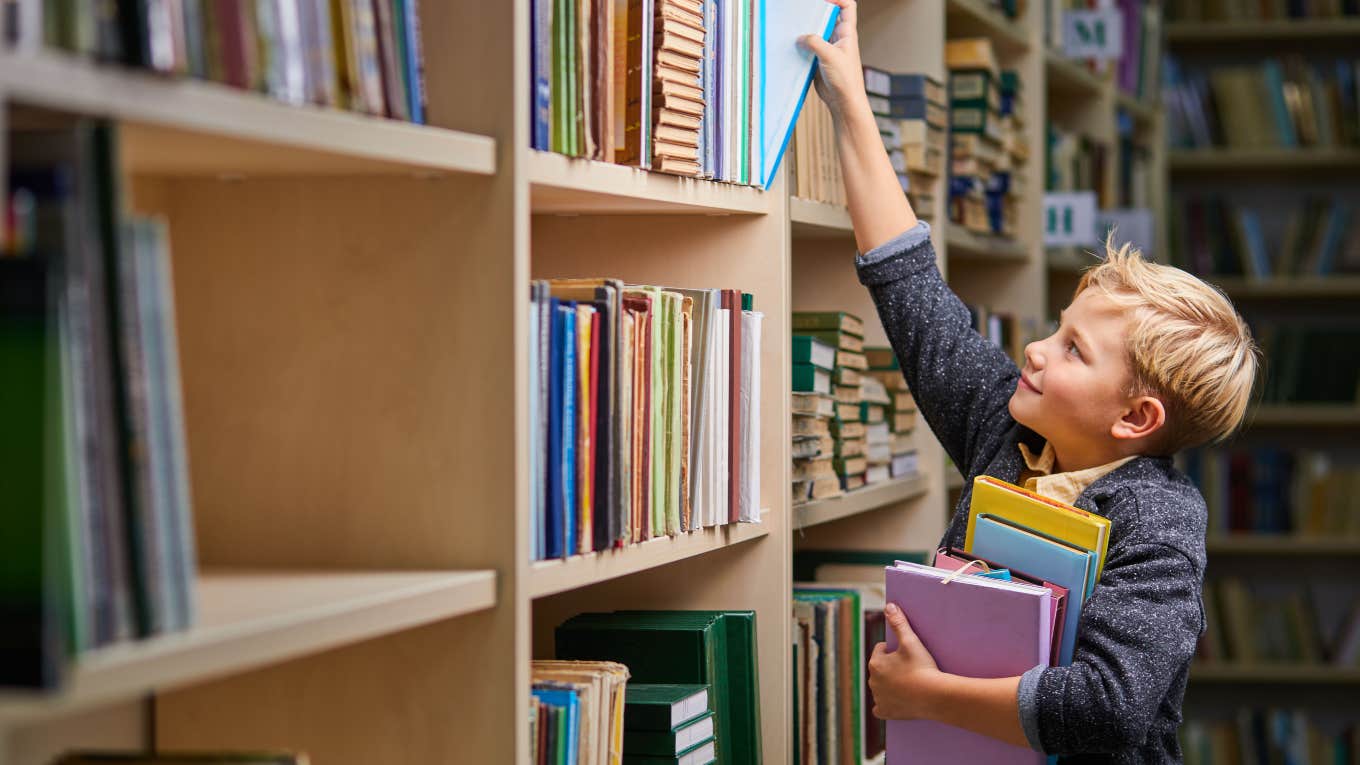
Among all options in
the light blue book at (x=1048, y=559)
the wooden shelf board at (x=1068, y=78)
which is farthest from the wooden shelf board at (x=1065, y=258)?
the light blue book at (x=1048, y=559)

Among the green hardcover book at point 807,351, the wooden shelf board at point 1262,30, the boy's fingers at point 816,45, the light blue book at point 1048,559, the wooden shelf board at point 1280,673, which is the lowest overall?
the wooden shelf board at point 1280,673

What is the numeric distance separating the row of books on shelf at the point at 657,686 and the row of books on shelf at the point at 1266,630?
3116 mm

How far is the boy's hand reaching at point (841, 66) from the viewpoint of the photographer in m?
1.78

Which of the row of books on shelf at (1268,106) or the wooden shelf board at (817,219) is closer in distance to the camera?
the wooden shelf board at (817,219)

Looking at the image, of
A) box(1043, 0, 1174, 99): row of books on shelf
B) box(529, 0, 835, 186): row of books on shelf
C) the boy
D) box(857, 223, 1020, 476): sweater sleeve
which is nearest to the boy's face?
the boy

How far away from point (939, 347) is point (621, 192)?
602 mm

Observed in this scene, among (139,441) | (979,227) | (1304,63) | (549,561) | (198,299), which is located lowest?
(549,561)

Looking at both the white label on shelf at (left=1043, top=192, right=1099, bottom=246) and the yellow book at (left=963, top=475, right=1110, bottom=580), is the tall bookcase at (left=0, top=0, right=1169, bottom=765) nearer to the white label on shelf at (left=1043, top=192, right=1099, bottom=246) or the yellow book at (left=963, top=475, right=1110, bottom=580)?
the yellow book at (left=963, top=475, right=1110, bottom=580)

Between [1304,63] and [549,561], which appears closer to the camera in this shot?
[549,561]

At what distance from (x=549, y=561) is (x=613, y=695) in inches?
9.0

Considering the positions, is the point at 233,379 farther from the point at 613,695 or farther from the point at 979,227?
the point at 979,227

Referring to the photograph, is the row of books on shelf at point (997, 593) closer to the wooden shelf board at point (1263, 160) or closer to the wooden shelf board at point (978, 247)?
the wooden shelf board at point (978, 247)

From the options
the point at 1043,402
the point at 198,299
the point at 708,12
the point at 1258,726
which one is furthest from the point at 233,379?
the point at 1258,726

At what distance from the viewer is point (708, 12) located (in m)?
1.64
